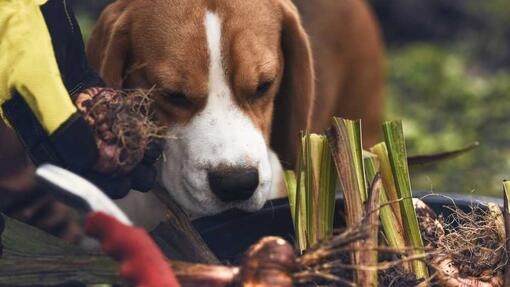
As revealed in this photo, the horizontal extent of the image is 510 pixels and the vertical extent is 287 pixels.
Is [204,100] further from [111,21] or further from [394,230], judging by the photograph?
[394,230]

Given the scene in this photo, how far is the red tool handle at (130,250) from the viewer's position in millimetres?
1440

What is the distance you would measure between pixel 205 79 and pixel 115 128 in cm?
47

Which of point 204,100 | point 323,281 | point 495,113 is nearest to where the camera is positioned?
point 323,281

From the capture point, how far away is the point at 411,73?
4.86 metres

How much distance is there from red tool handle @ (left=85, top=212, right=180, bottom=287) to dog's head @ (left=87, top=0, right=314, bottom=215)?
579mm

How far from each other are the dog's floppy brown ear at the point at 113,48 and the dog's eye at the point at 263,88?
1.07 ft

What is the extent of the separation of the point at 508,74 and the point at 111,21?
3206 millimetres

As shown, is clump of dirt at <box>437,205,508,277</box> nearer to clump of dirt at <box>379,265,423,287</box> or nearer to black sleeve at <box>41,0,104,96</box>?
clump of dirt at <box>379,265,423,287</box>

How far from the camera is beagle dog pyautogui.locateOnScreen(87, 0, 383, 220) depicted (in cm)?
207

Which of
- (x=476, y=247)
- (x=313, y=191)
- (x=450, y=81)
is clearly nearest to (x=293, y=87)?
(x=313, y=191)

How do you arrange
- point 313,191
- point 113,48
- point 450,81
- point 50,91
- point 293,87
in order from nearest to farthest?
point 50,91 < point 313,191 < point 113,48 < point 293,87 < point 450,81

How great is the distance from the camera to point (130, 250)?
1.45 meters

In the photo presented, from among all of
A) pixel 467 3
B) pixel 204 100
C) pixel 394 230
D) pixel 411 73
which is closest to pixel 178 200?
pixel 204 100

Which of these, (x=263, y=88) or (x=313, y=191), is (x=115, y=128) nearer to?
(x=313, y=191)
